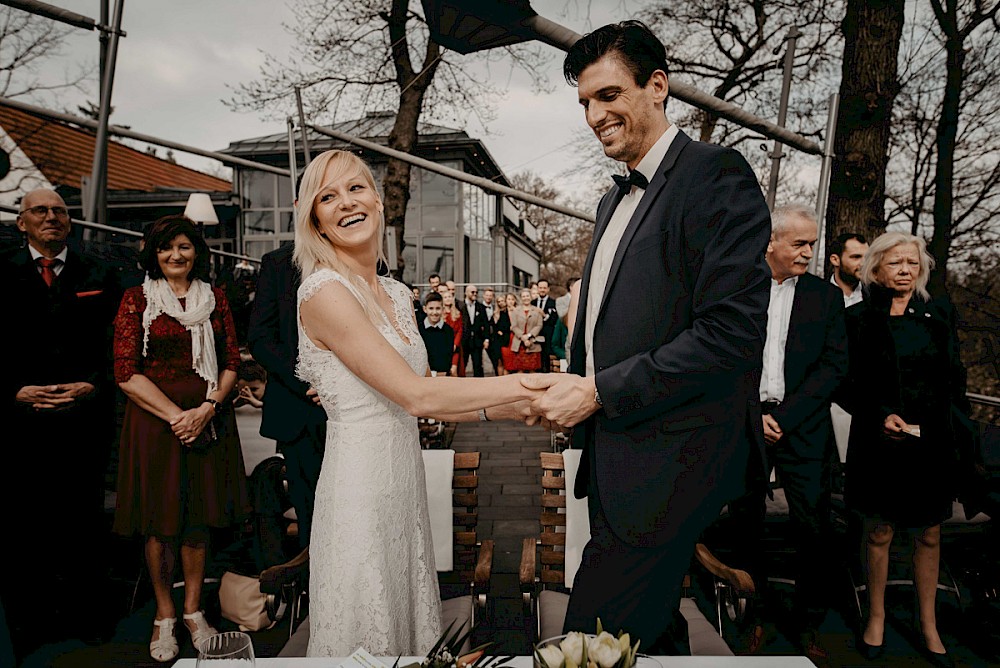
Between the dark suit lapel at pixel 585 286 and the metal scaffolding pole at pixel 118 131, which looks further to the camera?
the metal scaffolding pole at pixel 118 131

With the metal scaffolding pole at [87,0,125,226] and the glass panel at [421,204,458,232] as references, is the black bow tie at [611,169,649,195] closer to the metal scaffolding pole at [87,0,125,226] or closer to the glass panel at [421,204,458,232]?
the metal scaffolding pole at [87,0,125,226]

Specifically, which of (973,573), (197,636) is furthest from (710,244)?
(973,573)

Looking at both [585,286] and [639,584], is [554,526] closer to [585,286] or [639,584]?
[639,584]

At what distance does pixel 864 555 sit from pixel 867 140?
343 centimetres

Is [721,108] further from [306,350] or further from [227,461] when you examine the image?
[227,461]

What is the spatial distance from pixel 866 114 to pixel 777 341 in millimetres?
2866

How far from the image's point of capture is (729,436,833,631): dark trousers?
3.32m

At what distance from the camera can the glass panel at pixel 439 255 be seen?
21734 mm

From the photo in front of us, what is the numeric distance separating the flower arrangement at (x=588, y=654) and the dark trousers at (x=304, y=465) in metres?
2.67

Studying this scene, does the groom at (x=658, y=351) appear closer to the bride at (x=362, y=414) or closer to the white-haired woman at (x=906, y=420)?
the bride at (x=362, y=414)

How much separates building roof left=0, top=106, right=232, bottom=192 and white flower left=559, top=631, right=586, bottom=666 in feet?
35.6

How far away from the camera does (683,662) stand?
130 centimetres

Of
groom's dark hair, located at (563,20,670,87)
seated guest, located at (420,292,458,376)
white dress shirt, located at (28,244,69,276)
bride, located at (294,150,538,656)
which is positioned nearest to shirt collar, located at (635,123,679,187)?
groom's dark hair, located at (563,20,670,87)

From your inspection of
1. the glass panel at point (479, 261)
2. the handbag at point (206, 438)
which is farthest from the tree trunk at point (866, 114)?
the glass panel at point (479, 261)
